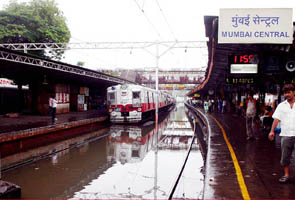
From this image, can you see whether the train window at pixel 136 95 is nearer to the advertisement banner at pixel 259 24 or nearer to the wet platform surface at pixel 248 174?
the wet platform surface at pixel 248 174

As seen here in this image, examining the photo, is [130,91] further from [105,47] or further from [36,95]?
[36,95]

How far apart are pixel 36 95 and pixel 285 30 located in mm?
18672

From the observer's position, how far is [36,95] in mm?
23344

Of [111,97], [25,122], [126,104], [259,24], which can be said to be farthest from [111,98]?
[259,24]

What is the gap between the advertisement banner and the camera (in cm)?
959

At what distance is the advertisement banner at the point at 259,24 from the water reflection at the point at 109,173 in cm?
417

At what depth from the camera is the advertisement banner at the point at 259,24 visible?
31.4ft

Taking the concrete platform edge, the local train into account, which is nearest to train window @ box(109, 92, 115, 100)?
the local train

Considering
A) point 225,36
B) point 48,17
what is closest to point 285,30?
point 225,36

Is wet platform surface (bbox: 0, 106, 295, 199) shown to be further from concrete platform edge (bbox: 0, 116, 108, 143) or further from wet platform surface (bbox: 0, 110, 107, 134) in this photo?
wet platform surface (bbox: 0, 110, 107, 134)

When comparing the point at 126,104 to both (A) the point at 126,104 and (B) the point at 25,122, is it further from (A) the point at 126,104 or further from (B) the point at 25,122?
(B) the point at 25,122

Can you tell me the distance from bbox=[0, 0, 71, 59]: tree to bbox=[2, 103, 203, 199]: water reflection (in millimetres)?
20518

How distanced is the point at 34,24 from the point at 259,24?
2570 centimetres

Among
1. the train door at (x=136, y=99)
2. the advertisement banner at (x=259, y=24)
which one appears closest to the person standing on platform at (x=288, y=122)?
the advertisement banner at (x=259, y=24)
